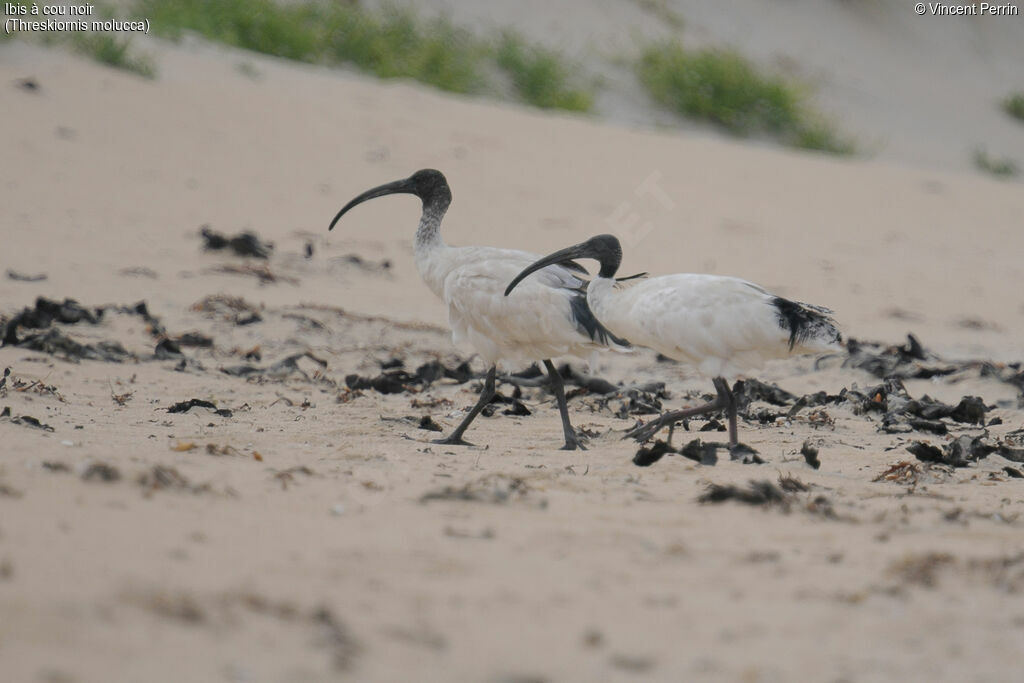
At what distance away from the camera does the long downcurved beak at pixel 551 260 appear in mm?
7180

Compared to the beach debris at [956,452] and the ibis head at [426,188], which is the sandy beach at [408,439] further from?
the ibis head at [426,188]

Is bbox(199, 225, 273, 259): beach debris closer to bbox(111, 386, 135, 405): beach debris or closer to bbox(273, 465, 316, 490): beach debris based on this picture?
bbox(111, 386, 135, 405): beach debris

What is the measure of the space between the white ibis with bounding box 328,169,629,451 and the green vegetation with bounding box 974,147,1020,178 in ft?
76.8

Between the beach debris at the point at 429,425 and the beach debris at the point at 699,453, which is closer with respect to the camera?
the beach debris at the point at 699,453

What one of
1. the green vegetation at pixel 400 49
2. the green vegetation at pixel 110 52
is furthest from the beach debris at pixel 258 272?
the green vegetation at pixel 400 49

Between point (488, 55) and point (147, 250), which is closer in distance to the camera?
point (147, 250)

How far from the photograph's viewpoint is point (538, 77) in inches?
960

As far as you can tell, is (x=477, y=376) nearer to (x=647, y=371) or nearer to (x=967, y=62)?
(x=647, y=371)

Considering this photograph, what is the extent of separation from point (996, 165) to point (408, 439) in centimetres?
2564

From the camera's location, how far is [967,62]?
122 feet

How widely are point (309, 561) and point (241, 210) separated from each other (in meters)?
11.3

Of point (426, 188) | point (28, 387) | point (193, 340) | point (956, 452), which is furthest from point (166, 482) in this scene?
point (193, 340)

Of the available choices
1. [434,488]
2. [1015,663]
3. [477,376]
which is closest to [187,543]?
[434,488]

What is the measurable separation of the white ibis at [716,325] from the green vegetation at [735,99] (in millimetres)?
19622
